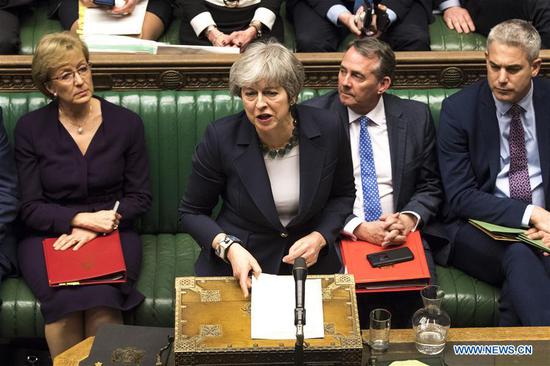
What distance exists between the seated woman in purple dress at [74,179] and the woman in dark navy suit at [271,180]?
0.48m

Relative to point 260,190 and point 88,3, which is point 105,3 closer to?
point 88,3

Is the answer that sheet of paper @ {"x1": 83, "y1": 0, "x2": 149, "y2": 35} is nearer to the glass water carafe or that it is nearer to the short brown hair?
the short brown hair

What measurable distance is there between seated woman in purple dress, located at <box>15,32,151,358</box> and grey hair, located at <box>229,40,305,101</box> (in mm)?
803

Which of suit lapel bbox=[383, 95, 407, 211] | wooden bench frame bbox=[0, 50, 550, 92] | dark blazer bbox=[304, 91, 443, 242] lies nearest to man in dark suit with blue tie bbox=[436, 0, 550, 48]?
wooden bench frame bbox=[0, 50, 550, 92]

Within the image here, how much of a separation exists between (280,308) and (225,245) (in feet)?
1.50

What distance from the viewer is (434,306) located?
9.87 ft

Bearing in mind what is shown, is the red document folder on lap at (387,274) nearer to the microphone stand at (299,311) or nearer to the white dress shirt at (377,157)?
the white dress shirt at (377,157)

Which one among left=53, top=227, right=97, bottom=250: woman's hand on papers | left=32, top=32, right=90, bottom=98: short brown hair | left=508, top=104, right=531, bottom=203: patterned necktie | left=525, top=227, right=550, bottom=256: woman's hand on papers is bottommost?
left=53, top=227, right=97, bottom=250: woman's hand on papers

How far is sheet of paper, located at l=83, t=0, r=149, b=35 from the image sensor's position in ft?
15.2

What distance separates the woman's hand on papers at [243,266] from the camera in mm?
3025

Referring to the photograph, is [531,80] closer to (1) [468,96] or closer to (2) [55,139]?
(1) [468,96]

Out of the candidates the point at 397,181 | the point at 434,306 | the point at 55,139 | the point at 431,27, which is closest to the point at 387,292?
the point at 397,181

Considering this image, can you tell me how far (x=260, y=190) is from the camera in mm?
A: 3350

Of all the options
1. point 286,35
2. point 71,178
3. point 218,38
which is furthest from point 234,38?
point 71,178
